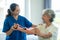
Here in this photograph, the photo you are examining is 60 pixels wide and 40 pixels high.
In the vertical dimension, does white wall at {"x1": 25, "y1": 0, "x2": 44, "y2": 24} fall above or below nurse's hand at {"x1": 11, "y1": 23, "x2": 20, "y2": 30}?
above

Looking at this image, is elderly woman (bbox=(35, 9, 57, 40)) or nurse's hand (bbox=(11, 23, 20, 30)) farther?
nurse's hand (bbox=(11, 23, 20, 30))

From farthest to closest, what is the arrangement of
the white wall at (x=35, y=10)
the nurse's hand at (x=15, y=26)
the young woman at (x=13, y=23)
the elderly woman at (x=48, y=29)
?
the white wall at (x=35, y=10), the young woman at (x=13, y=23), the nurse's hand at (x=15, y=26), the elderly woman at (x=48, y=29)

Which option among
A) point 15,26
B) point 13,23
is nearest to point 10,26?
point 13,23

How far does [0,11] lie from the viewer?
3.19 m

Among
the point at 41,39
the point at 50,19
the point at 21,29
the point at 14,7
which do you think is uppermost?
the point at 14,7

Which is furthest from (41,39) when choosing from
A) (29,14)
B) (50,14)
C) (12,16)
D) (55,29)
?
(29,14)

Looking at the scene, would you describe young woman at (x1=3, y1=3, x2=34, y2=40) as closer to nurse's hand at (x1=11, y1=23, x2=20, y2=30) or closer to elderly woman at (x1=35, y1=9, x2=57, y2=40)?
nurse's hand at (x1=11, y1=23, x2=20, y2=30)

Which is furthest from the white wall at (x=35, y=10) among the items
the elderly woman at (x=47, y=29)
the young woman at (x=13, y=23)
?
the elderly woman at (x=47, y=29)

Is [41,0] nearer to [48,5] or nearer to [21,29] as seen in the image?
[48,5]

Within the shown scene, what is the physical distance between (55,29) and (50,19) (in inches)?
6.3

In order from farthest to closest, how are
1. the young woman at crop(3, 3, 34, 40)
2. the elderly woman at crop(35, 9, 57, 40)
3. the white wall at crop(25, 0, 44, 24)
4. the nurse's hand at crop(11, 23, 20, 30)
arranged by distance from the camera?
the white wall at crop(25, 0, 44, 24) < the young woman at crop(3, 3, 34, 40) < the nurse's hand at crop(11, 23, 20, 30) < the elderly woman at crop(35, 9, 57, 40)

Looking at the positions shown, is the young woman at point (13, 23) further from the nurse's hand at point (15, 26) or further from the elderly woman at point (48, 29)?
the elderly woman at point (48, 29)

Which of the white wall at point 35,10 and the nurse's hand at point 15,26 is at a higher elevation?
the white wall at point 35,10

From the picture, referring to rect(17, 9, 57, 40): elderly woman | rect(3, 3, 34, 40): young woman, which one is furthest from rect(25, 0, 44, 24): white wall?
rect(17, 9, 57, 40): elderly woman
